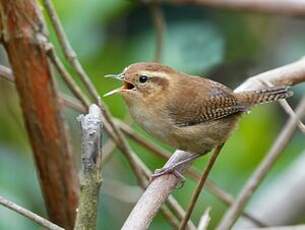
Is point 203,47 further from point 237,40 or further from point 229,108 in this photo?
point 229,108

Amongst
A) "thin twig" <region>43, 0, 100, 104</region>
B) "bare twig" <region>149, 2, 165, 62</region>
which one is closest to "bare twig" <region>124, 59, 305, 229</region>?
"thin twig" <region>43, 0, 100, 104</region>

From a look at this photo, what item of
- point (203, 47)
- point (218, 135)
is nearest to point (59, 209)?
point (218, 135)

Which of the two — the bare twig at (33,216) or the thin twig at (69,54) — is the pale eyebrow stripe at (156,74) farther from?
the bare twig at (33,216)

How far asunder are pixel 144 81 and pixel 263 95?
480mm

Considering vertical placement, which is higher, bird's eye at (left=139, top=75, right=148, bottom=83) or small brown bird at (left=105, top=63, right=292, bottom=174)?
bird's eye at (left=139, top=75, right=148, bottom=83)

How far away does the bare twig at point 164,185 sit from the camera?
2064 mm

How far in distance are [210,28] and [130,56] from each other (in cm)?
69

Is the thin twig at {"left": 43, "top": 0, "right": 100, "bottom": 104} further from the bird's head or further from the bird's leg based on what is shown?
the bird's leg

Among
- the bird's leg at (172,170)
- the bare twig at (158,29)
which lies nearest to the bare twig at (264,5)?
the bare twig at (158,29)

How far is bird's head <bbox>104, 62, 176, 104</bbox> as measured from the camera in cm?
295

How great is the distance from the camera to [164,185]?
2451 millimetres

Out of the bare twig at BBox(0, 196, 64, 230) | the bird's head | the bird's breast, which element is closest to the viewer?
the bare twig at BBox(0, 196, 64, 230)

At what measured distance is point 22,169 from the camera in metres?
3.90

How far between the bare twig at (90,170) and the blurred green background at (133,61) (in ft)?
6.18
